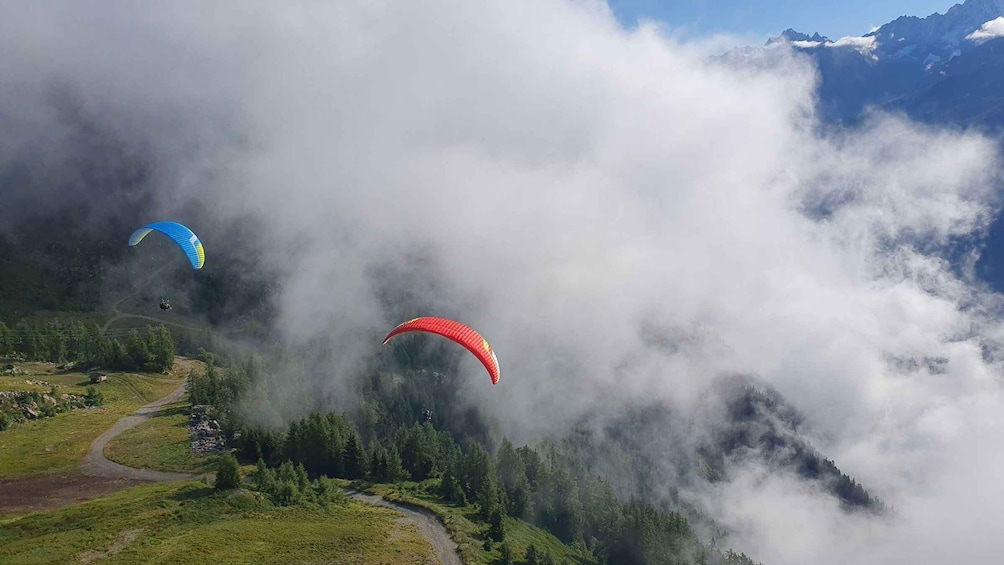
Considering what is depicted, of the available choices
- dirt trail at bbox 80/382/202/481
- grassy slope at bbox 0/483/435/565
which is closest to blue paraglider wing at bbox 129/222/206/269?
grassy slope at bbox 0/483/435/565

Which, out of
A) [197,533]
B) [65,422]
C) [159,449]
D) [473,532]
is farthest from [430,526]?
[65,422]

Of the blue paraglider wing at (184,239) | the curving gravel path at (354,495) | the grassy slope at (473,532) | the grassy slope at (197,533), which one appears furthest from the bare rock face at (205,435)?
the blue paraglider wing at (184,239)

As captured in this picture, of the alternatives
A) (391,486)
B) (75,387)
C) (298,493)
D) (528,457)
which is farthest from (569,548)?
(75,387)

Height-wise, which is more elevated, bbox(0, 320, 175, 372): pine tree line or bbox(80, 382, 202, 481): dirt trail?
bbox(0, 320, 175, 372): pine tree line

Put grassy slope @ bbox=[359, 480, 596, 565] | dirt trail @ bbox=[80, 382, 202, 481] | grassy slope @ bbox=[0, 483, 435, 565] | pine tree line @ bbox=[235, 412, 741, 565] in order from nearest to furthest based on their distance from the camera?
grassy slope @ bbox=[0, 483, 435, 565]
grassy slope @ bbox=[359, 480, 596, 565]
dirt trail @ bbox=[80, 382, 202, 481]
pine tree line @ bbox=[235, 412, 741, 565]

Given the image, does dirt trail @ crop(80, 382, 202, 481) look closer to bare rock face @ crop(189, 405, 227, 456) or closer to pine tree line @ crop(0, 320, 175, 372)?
bare rock face @ crop(189, 405, 227, 456)

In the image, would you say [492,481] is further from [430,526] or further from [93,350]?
[93,350]

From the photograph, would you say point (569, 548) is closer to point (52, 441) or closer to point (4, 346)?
point (52, 441)
